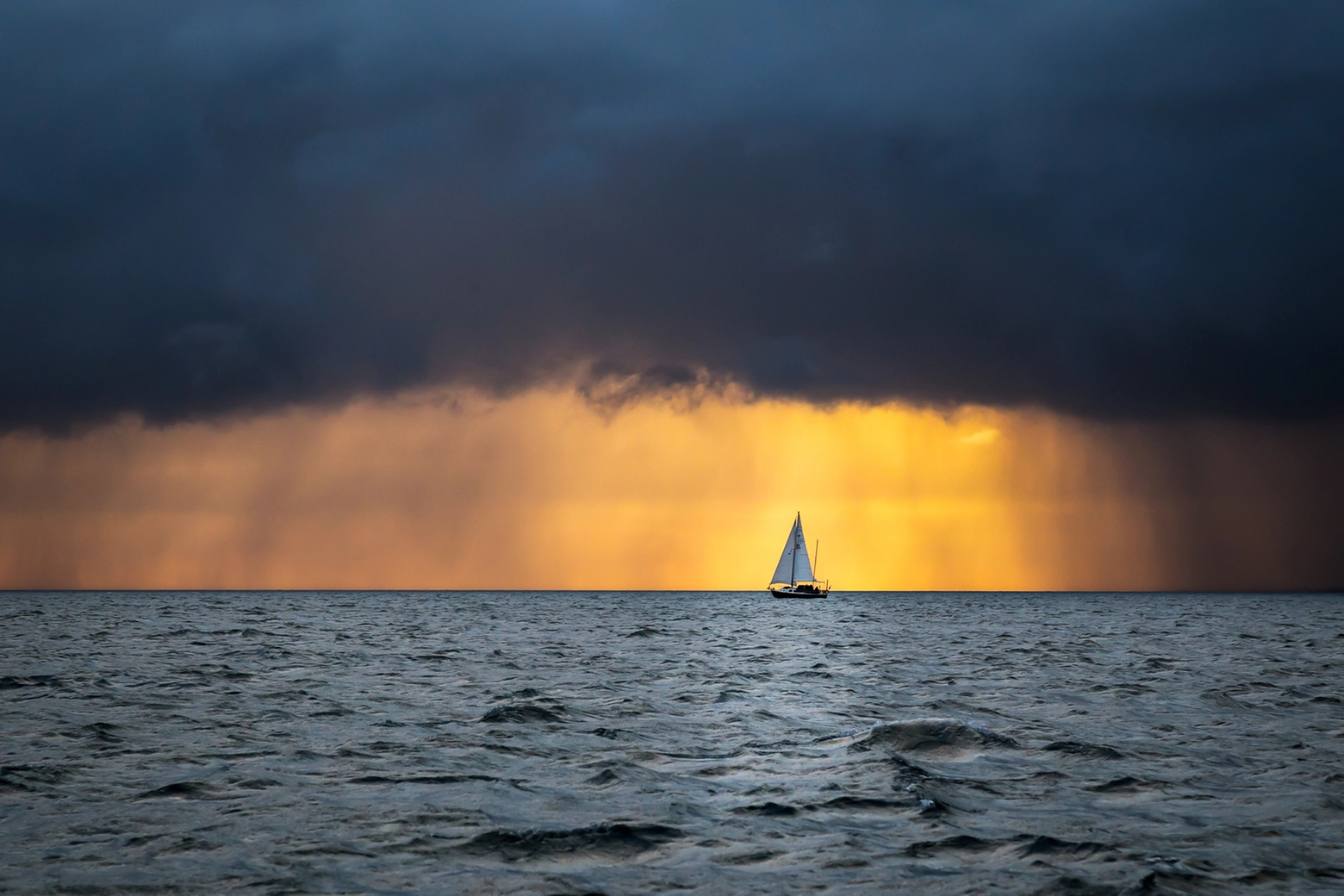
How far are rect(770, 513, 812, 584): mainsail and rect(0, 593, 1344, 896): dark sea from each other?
134161 millimetres

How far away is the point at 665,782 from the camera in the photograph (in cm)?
1798

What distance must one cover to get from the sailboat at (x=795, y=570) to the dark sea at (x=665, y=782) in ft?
438

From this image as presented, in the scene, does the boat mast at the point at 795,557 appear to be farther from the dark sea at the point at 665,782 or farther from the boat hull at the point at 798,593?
the dark sea at the point at 665,782

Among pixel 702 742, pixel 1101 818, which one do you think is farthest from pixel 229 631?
pixel 1101 818

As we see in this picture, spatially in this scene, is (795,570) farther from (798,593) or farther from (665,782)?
(665,782)

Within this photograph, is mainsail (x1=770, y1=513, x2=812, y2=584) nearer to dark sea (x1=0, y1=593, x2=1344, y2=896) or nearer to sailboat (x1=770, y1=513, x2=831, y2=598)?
sailboat (x1=770, y1=513, x2=831, y2=598)

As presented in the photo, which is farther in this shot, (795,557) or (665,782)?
(795,557)

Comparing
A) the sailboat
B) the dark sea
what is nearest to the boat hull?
the sailboat

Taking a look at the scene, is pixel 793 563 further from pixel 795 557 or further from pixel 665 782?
pixel 665 782

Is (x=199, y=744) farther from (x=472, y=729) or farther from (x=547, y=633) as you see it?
(x=547, y=633)

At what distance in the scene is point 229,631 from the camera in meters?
74.1

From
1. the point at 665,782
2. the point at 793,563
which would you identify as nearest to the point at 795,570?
the point at 793,563

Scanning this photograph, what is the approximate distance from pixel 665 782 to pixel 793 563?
6347 inches

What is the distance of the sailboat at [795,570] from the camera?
570 ft
